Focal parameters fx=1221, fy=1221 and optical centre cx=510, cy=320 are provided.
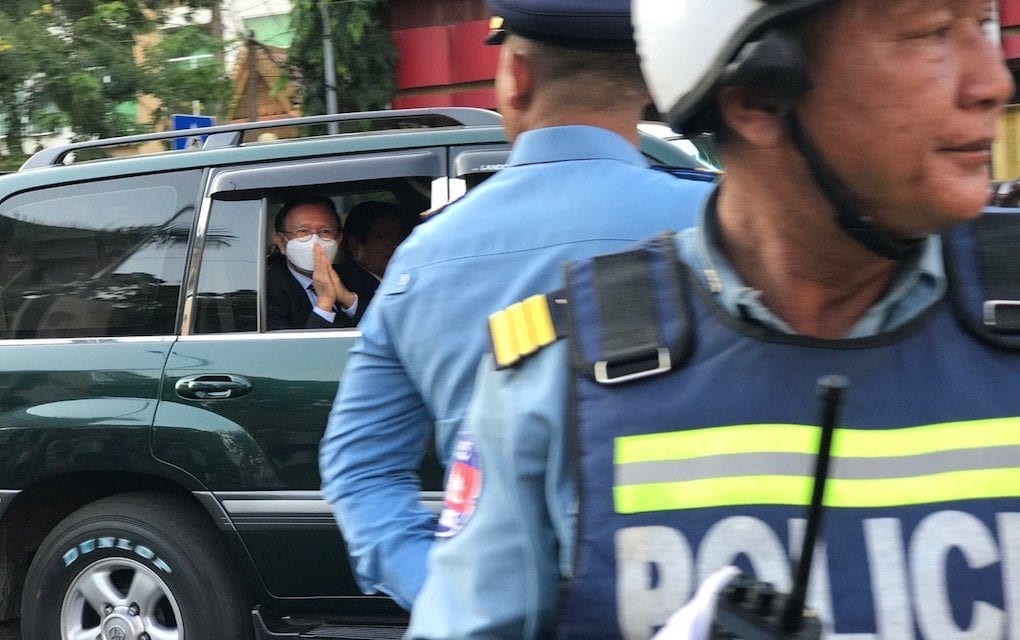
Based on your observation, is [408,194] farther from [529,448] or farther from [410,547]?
[529,448]

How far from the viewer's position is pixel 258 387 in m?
3.73

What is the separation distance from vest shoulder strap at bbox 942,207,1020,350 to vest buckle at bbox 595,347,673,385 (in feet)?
0.83

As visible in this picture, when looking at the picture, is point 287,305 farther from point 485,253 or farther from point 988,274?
point 988,274

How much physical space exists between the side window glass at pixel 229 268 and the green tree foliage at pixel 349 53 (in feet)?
29.8

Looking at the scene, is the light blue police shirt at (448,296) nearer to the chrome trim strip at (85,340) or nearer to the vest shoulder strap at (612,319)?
the vest shoulder strap at (612,319)

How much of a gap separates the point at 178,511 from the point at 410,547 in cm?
240

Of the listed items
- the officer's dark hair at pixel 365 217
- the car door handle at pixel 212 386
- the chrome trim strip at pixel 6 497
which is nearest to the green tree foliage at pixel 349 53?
the officer's dark hair at pixel 365 217

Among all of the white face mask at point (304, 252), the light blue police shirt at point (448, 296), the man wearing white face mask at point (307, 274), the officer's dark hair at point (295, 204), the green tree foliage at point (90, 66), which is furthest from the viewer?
the green tree foliage at point (90, 66)

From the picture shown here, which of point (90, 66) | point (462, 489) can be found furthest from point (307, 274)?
point (90, 66)

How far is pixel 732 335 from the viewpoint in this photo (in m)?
1.08

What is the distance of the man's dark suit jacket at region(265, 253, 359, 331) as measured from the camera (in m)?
3.91

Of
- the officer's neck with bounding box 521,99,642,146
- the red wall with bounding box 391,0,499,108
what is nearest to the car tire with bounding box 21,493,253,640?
the officer's neck with bounding box 521,99,642,146

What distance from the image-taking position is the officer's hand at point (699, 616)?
929 mm

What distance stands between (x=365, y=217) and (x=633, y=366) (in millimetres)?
3609
